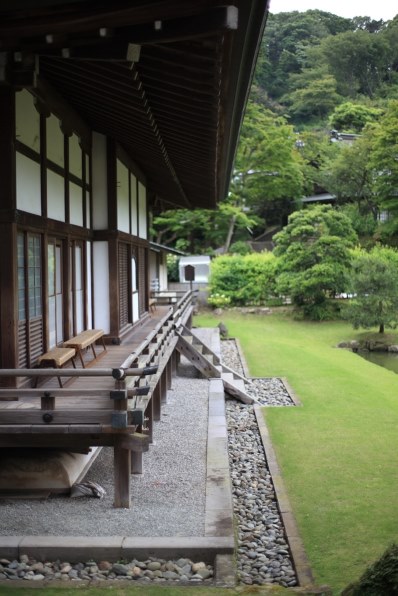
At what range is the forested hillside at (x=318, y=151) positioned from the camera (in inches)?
1468

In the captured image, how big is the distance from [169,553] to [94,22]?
4.52 metres

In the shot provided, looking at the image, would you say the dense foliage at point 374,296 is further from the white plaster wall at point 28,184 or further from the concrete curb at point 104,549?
the concrete curb at point 104,549

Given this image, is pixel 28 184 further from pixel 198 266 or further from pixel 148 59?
pixel 198 266

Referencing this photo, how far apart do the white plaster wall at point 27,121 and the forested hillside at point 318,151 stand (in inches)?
1138

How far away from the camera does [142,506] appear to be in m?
6.93

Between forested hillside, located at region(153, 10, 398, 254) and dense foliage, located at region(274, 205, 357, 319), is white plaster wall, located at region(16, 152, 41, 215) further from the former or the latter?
forested hillside, located at region(153, 10, 398, 254)

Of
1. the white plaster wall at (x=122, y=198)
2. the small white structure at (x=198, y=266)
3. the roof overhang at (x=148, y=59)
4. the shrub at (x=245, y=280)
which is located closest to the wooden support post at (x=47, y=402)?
the roof overhang at (x=148, y=59)

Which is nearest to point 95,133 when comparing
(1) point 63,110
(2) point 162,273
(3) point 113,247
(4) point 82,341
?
(3) point 113,247

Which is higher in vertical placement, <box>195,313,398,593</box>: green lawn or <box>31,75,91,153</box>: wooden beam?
<box>31,75,91,153</box>: wooden beam

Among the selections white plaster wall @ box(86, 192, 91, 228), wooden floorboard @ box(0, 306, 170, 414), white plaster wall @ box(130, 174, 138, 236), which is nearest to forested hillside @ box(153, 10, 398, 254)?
white plaster wall @ box(130, 174, 138, 236)

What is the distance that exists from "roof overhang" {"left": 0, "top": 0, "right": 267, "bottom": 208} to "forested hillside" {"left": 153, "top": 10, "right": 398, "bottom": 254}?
28930mm

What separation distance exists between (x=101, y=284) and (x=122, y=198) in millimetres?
2181

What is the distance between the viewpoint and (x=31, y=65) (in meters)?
5.24

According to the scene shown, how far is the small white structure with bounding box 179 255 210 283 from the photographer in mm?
35250
